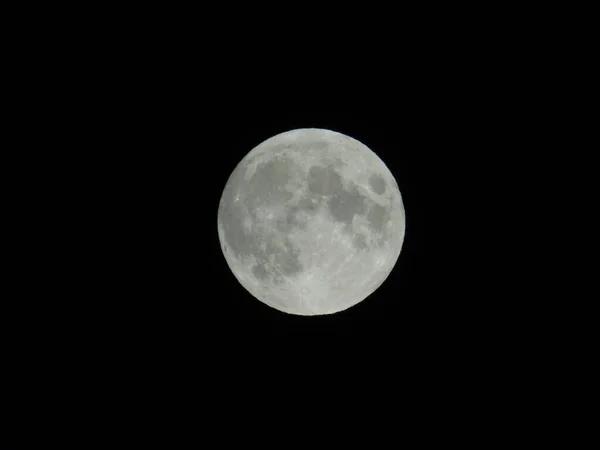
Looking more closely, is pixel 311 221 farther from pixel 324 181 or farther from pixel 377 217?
pixel 377 217

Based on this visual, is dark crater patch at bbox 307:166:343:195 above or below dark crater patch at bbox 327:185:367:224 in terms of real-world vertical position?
above

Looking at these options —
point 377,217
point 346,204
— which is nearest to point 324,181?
point 346,204

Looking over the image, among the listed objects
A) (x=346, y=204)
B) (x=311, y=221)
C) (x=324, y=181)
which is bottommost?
(x=311, y=221)

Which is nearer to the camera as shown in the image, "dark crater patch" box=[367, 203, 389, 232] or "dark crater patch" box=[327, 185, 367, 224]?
"dark crater patch" box=[327, 185, 367, 224]

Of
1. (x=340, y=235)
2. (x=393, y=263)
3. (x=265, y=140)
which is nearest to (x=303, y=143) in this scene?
(x=265, y=140)

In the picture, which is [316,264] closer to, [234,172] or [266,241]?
[266,241]

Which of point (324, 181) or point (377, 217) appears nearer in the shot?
point (324, 181)

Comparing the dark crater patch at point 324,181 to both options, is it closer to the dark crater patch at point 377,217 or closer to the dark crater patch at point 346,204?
the dark crater patch at point 346,204

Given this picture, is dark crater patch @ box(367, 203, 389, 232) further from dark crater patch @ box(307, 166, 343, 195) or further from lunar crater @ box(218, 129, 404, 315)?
dark crater patch @ box(307, 166, 343, 195)

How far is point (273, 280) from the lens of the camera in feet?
17.5

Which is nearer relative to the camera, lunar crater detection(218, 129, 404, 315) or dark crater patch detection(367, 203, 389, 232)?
lunar crater detection(218, 129, 404, 315)

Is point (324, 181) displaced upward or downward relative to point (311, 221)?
upward

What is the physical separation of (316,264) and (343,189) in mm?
646

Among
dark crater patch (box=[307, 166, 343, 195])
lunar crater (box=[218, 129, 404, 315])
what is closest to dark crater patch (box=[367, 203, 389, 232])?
lunar crater (box=[218, 129, 404, 315])
